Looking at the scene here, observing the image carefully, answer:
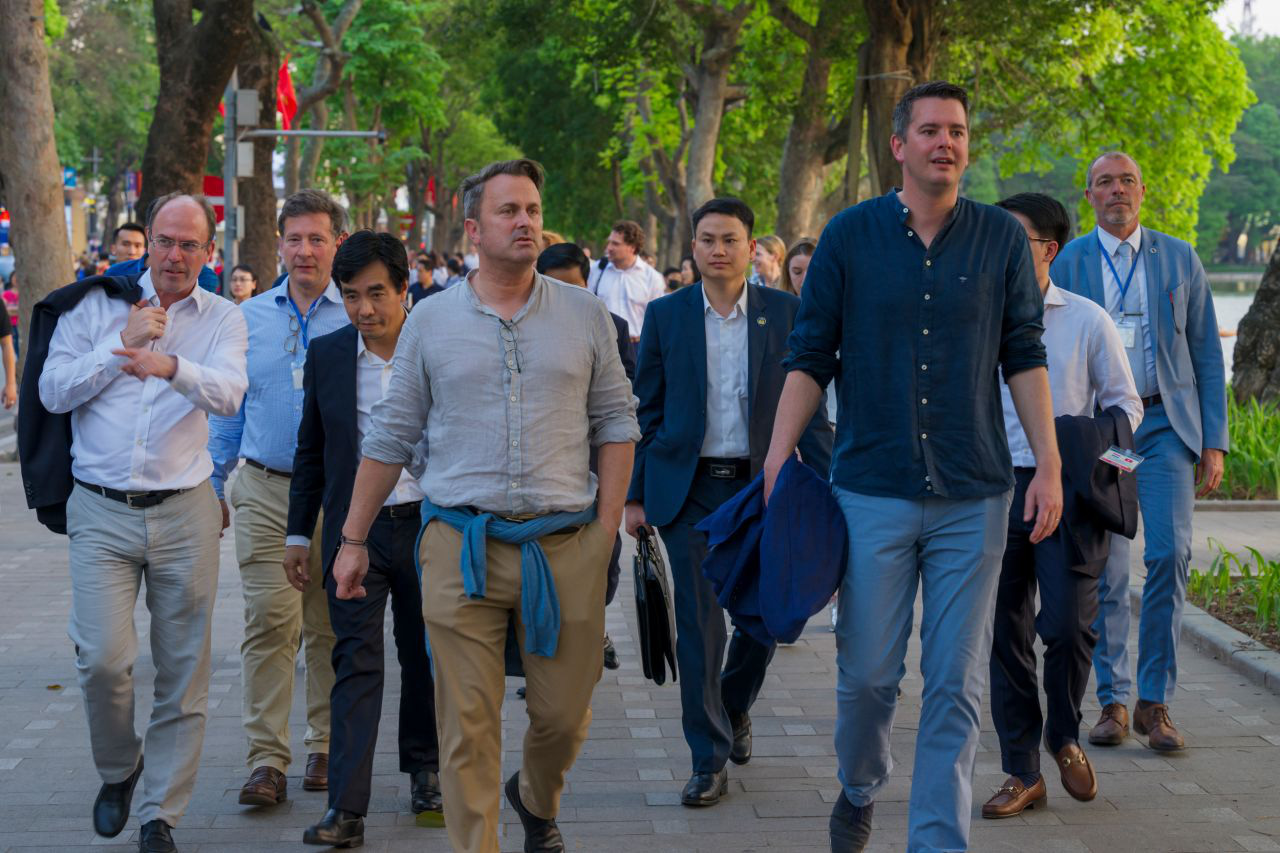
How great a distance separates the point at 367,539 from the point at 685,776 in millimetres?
1570

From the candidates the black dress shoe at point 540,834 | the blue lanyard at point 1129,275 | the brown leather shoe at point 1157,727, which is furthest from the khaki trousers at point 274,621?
the blue lanyard at point 1129,275

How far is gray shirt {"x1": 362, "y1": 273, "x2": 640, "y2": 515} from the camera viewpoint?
472cm

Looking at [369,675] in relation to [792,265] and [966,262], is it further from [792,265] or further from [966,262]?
[792,265]

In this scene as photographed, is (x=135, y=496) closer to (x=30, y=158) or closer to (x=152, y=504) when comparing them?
(x=152, y=504)

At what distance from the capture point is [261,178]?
21.9 m

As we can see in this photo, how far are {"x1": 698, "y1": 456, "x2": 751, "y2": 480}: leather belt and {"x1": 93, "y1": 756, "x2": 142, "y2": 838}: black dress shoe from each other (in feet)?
6.92

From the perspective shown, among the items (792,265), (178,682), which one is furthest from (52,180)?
(178,682)

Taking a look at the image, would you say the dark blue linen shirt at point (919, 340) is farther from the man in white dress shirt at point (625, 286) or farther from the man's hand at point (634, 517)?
the man in white dress shirt at point (625, 286)

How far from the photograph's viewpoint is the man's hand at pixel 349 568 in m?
4.95

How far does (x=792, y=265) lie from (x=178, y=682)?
630 centimetres

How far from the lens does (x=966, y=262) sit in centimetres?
462

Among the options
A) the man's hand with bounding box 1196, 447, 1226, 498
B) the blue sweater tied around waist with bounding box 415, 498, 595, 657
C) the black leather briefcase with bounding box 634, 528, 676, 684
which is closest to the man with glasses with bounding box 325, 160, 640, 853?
the blue sweater tied around waist with bounding box 415, 498, 595, 657

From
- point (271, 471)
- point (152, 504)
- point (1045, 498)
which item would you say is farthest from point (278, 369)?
point (1045, 498)

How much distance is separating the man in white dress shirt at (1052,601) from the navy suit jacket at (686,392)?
2.68 feet
